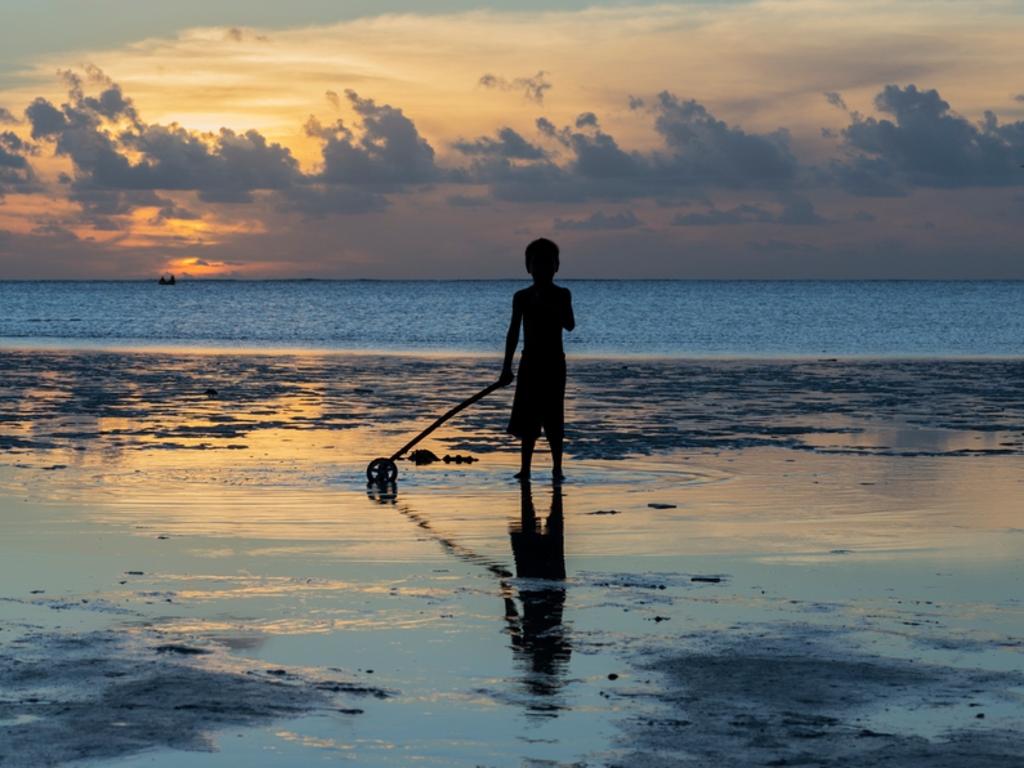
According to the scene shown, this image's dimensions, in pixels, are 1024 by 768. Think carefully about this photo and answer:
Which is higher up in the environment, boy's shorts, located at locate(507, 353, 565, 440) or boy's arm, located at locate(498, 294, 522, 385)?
boy's arm, located at locate(498, 294, 522, 385)

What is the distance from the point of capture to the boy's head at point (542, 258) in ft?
42.9

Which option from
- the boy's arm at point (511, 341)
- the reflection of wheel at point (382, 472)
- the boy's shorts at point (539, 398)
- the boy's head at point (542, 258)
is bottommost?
the reflection of wheel at point (382, 472)

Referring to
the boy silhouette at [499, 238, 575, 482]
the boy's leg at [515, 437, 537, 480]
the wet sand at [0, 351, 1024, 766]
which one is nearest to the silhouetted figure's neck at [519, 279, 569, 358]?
the boy silhouette at [499, 238, 575, 482]

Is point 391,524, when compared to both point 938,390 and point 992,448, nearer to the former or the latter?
point 992,448

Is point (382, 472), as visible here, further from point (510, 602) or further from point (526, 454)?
point (510, 602)

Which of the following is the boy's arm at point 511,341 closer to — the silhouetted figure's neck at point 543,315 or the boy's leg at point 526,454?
the silhouetted figure's neck at point 543,315

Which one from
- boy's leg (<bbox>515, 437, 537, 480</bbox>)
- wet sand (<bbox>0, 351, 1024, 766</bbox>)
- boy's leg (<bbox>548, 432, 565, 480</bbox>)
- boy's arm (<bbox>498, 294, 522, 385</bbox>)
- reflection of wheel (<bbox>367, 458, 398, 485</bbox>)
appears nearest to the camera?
wet sand (<bbox>0, 351, 1024, 766</bbox>)

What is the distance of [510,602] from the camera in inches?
312

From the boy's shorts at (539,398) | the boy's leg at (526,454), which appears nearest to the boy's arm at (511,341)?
the boy's shorts at (539,398)

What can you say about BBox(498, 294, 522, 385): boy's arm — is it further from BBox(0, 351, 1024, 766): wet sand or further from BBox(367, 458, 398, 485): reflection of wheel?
BBox(367, 458, 398, 485): reflection of wheel

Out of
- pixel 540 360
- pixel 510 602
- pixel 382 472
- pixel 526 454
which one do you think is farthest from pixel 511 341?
pixel 510 602

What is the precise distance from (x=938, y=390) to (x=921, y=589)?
19334 mm

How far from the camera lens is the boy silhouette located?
13281mm

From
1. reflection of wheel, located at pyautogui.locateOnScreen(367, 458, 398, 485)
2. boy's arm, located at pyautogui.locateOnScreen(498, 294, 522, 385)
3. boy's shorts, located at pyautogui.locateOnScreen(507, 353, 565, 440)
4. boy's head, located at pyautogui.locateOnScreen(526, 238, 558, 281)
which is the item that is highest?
boy's head, located at pyautogui.locateOnScreen(526, 238, 558, 281)
